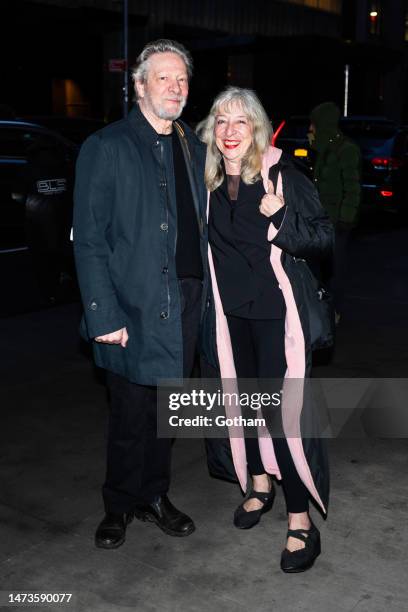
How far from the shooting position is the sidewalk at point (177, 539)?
316 cm

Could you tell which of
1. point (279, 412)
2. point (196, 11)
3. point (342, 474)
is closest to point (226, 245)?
point (279, 412)

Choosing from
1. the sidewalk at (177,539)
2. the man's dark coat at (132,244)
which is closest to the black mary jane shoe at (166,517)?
the sidewalk at (177,539)

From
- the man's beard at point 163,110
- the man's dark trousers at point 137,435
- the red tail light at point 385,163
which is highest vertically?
the man's beard at point 163,110

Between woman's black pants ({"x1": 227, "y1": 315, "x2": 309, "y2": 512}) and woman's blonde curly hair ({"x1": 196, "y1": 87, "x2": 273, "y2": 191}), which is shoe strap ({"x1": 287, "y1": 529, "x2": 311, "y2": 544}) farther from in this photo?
woman's blonde curly hair ({"x1": 196, "y1": 87, "x2": 273, "y2": 191})

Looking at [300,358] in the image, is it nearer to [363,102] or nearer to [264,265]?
[264,265]

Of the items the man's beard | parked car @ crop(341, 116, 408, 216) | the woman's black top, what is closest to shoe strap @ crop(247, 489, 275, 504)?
the woman's black top

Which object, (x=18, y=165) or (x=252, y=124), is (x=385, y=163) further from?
(x=252, y=124)

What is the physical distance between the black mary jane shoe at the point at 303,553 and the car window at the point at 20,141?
7.76m

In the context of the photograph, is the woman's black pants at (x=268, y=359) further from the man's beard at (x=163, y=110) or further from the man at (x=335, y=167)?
the man at (x=335, y=167)

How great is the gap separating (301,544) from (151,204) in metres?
1.53

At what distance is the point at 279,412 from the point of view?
11.4ft

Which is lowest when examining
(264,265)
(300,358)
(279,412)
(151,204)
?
(279,412)

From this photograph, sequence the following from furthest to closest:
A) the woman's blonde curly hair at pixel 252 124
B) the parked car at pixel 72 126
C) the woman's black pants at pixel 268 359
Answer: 1. the parked car at pixel 72 126
2. the woman's black pants at pixel 268 359
3. the woman's blonde curly hair at pixel 252 124

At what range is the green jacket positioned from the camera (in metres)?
7.07
